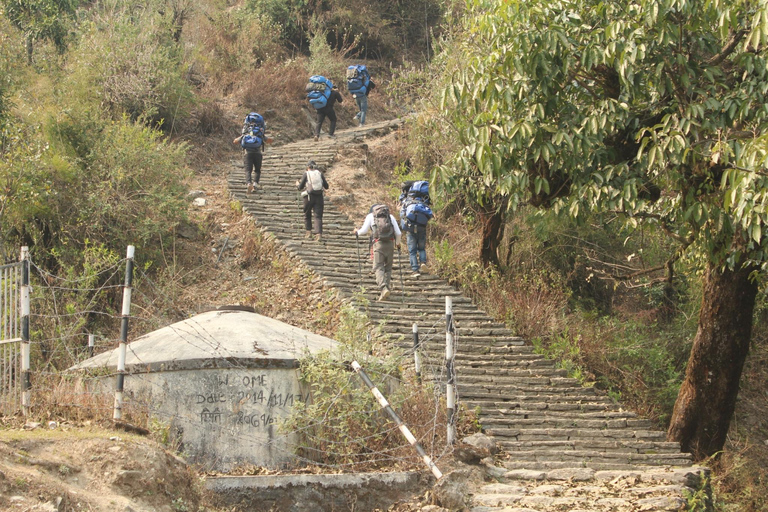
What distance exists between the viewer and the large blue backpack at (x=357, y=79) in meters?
22.7

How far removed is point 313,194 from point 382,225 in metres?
2.59

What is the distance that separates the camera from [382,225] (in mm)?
13336

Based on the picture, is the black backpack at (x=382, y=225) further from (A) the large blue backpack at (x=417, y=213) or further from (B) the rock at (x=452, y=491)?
(B) the rock at (x=452, y=491)

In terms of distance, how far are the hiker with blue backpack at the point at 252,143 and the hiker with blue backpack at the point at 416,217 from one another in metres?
4.29

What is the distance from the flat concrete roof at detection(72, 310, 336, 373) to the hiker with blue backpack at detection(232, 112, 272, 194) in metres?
7.39

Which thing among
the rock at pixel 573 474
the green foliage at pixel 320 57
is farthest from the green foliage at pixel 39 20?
the rock at pixel 573 474

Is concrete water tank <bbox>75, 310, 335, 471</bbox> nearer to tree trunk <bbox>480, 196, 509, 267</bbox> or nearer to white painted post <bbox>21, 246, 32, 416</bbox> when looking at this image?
white painted post <bbox>21, 246, 32, 416</bbox>

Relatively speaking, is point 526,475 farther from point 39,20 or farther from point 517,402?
point 39,20

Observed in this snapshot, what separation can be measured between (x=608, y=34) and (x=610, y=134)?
1.81 meters

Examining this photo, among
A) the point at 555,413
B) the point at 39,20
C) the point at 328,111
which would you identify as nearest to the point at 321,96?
the point at 328,111

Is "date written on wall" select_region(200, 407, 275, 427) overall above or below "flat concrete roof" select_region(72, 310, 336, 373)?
below

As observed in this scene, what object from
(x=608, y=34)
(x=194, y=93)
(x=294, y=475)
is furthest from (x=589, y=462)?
(x=194, y=93)

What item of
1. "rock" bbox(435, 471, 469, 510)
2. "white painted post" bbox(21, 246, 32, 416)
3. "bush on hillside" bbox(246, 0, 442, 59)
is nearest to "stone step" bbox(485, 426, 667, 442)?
"rock" bbox(435, 471, 469, 510)

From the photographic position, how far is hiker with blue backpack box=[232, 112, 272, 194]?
57.7ft
